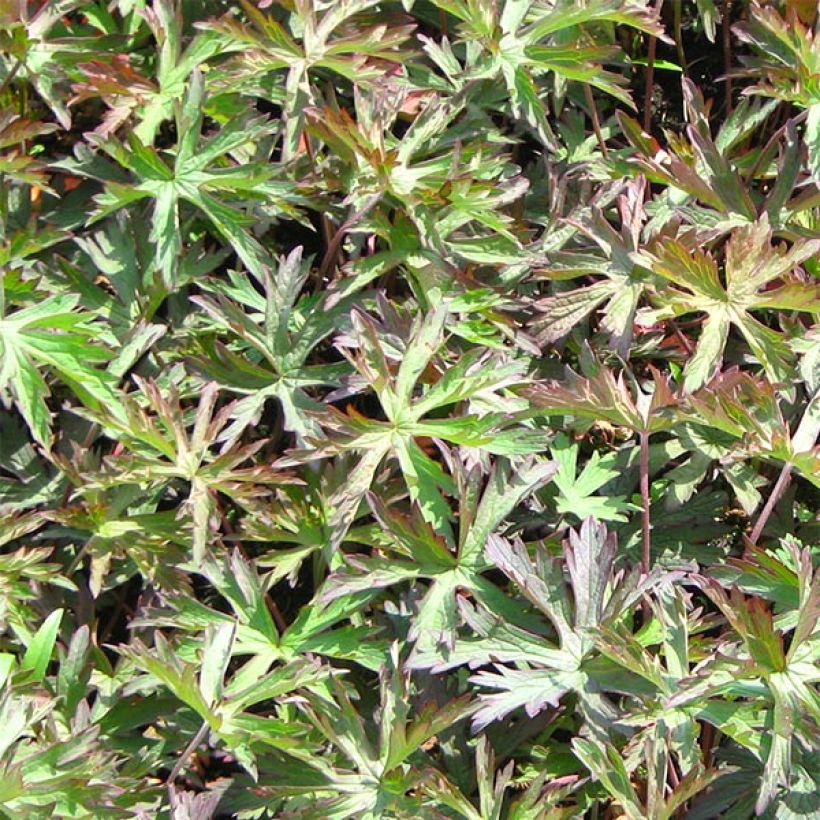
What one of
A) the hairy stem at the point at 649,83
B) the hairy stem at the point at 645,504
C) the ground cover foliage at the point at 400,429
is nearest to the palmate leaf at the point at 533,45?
the ground cover foliage at the point at 400,429

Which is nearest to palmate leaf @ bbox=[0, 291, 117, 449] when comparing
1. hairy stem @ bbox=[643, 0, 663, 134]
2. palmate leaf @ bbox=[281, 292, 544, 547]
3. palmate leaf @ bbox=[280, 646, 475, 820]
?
palmate leaf @ bbox=[281, 292, 544, 547]

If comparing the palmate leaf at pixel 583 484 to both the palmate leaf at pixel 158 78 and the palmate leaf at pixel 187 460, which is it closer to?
the palmate leaf at pixel 187 460

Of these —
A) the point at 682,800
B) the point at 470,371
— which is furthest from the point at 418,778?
the point at 470,371

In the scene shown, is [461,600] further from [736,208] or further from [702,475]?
[736,208]

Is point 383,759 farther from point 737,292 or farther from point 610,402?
point 737,292

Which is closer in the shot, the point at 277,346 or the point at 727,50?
the point at 277,346

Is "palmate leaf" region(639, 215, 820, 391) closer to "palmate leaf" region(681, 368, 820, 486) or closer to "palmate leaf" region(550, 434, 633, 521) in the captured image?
"palmate leaf" region(681, 368, 820, 486)

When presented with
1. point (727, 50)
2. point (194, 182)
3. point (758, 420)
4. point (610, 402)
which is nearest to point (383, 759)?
point (610, 402)
